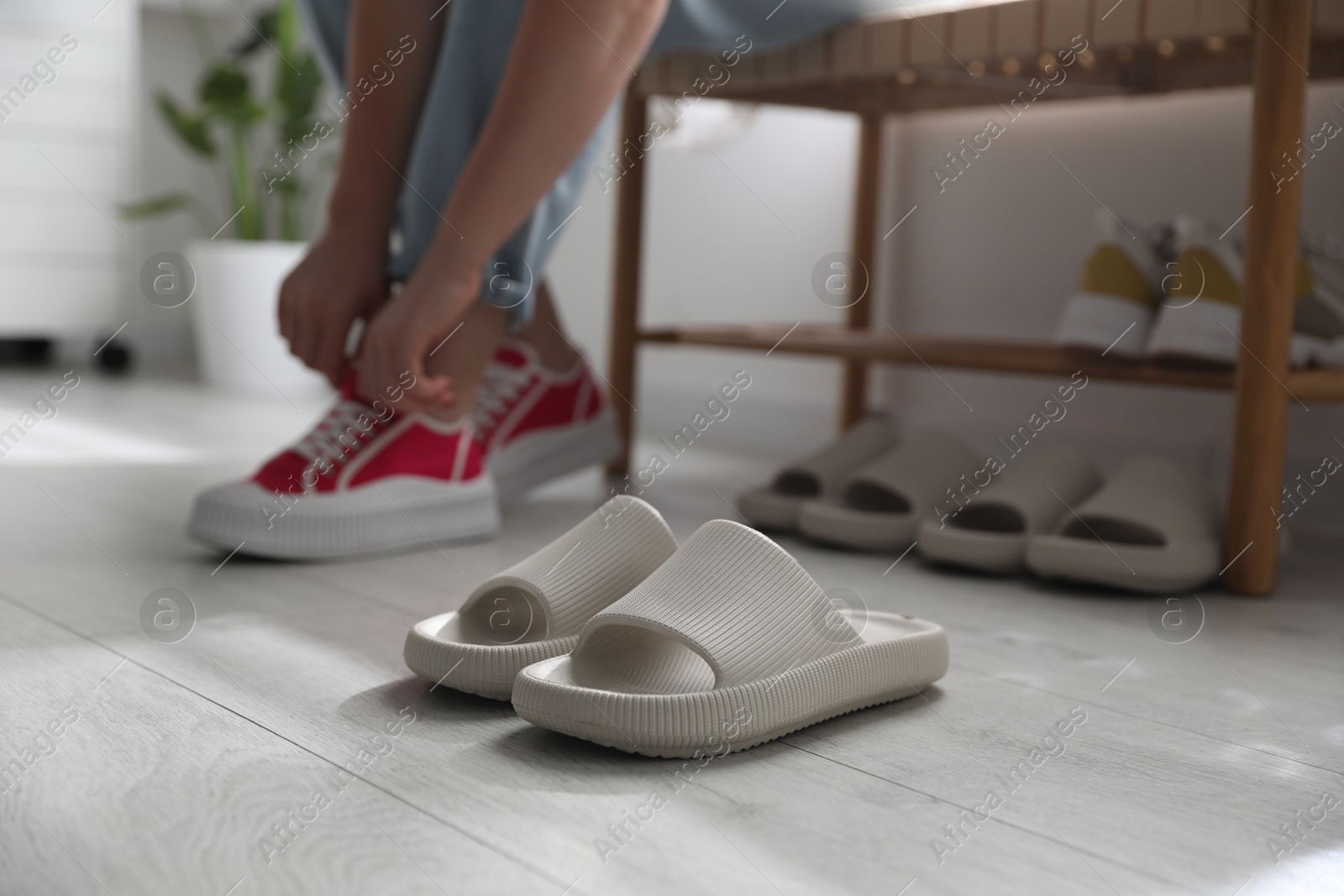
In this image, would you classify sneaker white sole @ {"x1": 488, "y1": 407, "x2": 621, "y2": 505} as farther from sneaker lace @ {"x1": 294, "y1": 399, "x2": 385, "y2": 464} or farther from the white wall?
the white wall

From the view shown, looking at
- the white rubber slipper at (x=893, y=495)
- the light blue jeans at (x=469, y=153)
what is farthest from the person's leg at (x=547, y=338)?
the white rubber slipper at (x=893, y=495)

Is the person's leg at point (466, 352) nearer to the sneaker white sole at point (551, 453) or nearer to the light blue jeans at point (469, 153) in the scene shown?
the light blue jeans at point (469, 153)

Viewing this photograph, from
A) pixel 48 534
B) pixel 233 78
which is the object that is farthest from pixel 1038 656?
pixel 233 78

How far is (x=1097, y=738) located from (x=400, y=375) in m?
0.57

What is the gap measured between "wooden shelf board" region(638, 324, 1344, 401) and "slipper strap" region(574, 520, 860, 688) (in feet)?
1.81

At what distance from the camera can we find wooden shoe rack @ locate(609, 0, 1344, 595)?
3.24 feet

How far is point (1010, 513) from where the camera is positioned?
1.14 m

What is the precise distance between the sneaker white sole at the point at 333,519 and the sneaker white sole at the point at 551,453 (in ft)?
0.49

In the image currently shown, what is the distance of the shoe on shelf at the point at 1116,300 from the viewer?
117 centimetres

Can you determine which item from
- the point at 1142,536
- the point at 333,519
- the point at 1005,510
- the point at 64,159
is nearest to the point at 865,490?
the point at 1005,510

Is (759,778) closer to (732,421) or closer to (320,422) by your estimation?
(320,422)

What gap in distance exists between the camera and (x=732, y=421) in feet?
6.59

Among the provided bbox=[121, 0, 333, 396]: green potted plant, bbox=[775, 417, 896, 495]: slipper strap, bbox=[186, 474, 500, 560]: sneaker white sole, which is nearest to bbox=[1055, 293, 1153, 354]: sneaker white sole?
bbox=[775, 417, 896, 495]: slipper strap

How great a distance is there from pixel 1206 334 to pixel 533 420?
2.02 ft
